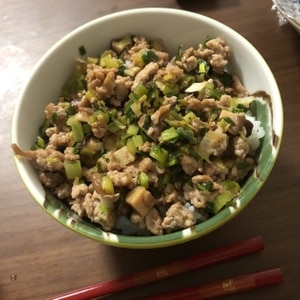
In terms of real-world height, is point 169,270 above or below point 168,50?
below

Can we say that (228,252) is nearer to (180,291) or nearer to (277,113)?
(180,291)

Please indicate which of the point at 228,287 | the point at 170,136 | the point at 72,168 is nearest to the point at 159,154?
the point at 170,136

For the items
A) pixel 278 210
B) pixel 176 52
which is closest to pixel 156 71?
pixel 176 52

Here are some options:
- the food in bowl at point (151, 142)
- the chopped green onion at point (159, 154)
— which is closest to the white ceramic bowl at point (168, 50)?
the food in bowl at point (151, 142)

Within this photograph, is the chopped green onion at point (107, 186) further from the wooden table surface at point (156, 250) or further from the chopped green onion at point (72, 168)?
the wooden table surface at point (156, 250)

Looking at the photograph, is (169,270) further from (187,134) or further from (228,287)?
(187,134)

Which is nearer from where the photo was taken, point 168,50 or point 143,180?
point 143,180

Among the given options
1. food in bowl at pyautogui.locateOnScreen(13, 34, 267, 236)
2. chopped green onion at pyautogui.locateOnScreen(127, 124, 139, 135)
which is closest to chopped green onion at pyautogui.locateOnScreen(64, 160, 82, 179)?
food in bowl at pyautogui.locateOnScreen(13, 34, 267, 236)

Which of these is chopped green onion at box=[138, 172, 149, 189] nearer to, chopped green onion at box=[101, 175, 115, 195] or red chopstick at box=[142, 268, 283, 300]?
chopped green onion at box=[101, 175, 115, 195]
